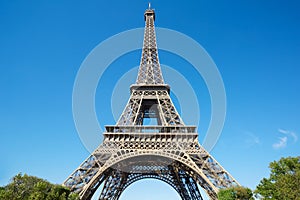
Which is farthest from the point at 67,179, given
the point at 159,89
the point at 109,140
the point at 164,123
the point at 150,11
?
the point at 150,11

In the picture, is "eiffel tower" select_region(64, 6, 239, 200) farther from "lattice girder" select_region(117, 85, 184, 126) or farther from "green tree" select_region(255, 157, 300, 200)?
"green tree" select_region(255, 157, 300, 200)

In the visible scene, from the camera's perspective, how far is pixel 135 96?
85.5 ft

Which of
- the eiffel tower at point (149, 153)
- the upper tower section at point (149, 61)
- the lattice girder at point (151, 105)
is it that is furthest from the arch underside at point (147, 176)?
the upper tower section at point (149, 61)

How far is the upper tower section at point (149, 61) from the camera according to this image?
1100 inches

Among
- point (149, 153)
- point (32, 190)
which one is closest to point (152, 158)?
point (149, 153)

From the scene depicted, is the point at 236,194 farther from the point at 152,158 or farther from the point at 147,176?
the point at 147,176

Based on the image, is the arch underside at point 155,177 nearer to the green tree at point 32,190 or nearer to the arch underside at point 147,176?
the arch underside at point 147,176

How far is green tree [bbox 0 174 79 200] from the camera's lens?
14742 mm

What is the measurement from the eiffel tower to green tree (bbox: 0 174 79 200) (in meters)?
2.12

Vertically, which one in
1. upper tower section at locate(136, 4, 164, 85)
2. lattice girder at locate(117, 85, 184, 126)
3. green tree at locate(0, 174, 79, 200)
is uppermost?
upper tower section at locate(136, 4, 164, 85)

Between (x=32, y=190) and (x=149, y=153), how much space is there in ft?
30.3

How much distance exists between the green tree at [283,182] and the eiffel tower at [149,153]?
2.36 meters

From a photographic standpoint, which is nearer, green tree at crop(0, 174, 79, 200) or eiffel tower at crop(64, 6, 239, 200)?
green tree at crop(0, 174, 79, 200)

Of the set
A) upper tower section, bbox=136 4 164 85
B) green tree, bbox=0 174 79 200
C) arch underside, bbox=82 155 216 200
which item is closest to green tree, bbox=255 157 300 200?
arch underside, bbox=82 155 216 200
